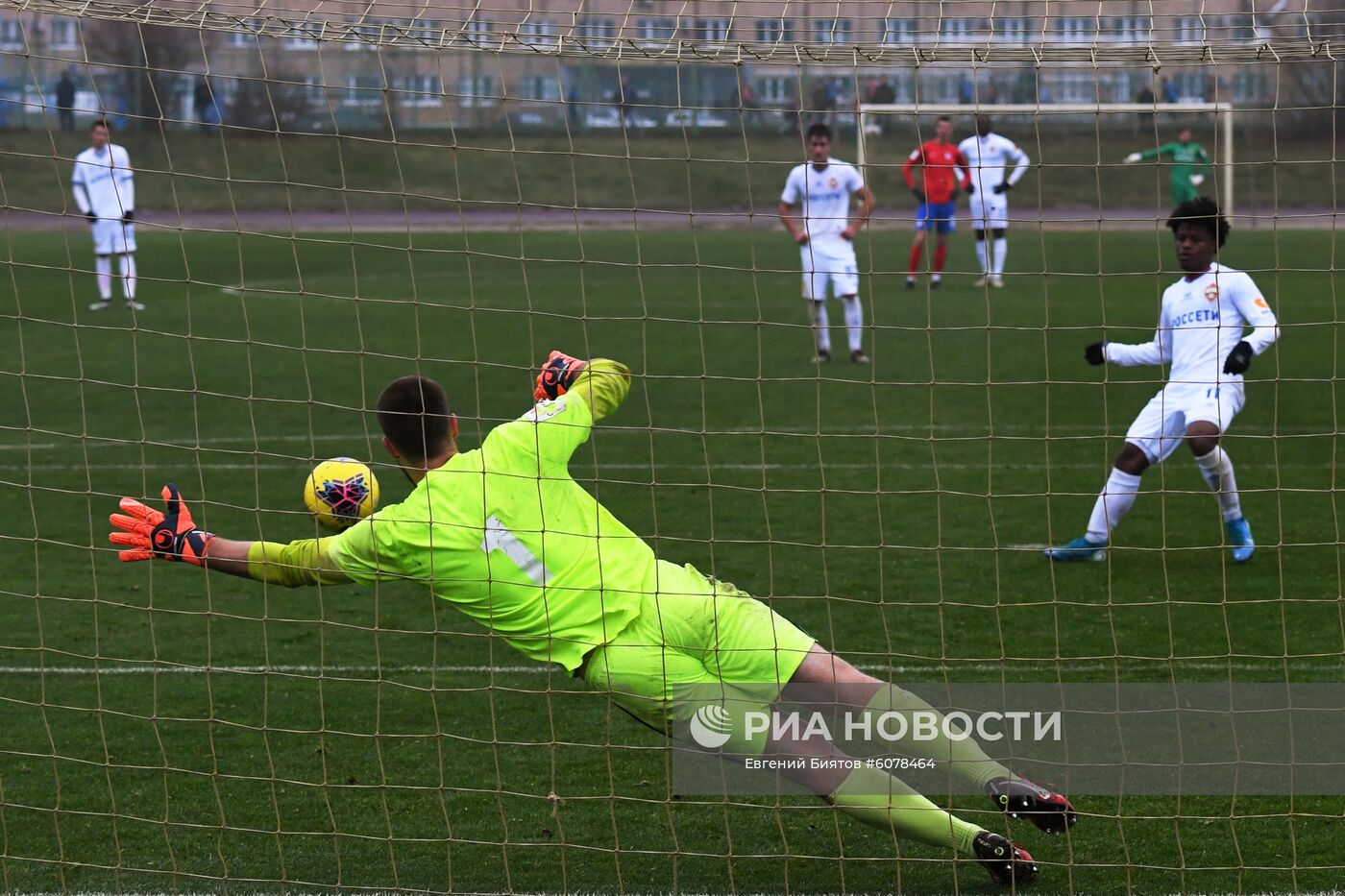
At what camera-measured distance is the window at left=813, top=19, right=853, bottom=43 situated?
511 cm

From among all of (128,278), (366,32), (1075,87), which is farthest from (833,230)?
(1075,87)

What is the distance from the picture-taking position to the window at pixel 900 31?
5.00m

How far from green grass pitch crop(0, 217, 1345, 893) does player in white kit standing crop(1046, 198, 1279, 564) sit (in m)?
0.27

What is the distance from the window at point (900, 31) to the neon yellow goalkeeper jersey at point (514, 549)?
5.35 feet

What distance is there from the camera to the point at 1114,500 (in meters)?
8.06

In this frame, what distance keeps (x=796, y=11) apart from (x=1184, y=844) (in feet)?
10.1

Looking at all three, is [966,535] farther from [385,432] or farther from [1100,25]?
[385,432]

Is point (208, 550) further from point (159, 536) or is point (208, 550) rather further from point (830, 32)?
point (830, 32)

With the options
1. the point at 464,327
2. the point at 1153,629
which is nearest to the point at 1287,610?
the point at 1153,629

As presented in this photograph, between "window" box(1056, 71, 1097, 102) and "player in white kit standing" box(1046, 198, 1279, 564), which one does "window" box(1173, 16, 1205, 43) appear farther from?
"window" box(1056, 71, 1097, 102)

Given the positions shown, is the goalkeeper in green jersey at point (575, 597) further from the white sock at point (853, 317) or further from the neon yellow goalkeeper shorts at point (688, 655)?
the white sock at point (853, 317)

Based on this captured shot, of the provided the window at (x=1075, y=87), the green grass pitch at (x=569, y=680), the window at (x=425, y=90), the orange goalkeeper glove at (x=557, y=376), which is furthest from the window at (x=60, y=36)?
the orange goalkeeper glove at (x=557, y=376)

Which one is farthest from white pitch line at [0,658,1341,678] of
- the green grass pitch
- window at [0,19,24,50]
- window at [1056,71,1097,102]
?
window at [0,19,24,50]

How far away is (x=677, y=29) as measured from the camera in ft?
16.5
